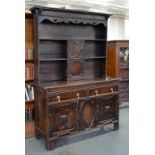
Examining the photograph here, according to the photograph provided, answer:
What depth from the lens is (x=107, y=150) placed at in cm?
A: 306

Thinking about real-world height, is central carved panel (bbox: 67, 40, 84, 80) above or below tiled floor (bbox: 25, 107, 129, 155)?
above

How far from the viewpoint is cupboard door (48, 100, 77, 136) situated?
10.1 feet

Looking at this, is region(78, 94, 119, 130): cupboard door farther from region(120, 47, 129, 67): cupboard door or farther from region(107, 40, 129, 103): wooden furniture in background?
region(120, 47, 129, 67): cupboard door

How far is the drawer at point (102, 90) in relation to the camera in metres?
3.46

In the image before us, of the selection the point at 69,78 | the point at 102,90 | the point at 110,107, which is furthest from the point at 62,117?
the point at 110,107

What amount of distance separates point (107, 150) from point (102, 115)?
69 cm

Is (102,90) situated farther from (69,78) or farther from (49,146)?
(49,146)

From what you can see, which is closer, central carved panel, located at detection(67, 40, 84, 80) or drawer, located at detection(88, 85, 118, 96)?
drawer, located at detection(88, 85, 118, 96)

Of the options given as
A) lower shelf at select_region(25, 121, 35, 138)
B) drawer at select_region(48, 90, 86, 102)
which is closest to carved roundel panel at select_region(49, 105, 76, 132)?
drawer at select_region(48, 90, 86, 102)

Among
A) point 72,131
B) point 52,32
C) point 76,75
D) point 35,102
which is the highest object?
point 52,32

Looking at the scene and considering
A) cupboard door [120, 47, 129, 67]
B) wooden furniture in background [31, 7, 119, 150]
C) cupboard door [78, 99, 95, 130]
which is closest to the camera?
wooden furniture in background [31, 7, 119, 150]

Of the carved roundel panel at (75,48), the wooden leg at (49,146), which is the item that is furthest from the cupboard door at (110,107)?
the wooden leg at (49,146)
